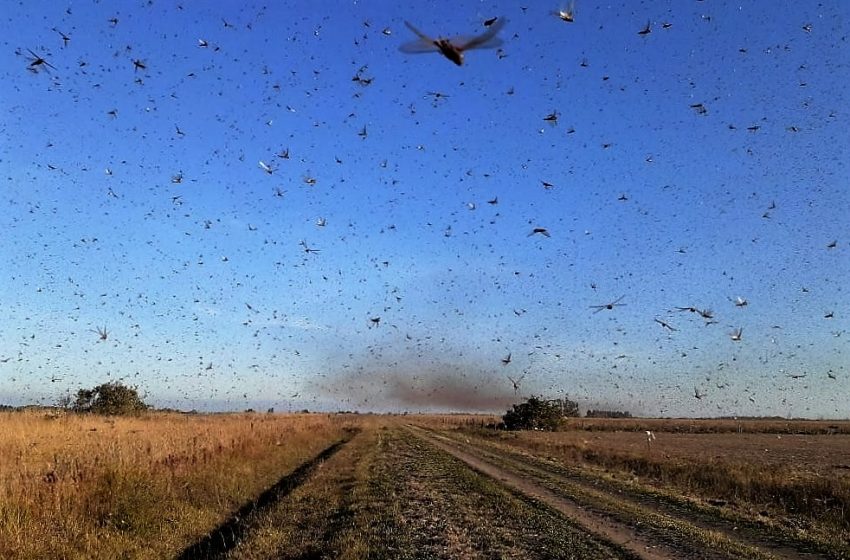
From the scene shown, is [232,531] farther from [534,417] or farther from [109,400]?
[534,417]

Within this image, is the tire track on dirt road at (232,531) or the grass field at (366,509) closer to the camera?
the grass field at (366,509)

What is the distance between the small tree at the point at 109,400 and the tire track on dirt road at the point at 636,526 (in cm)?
5475

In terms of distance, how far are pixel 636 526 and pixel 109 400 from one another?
208 ft

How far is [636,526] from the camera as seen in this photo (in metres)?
12.7

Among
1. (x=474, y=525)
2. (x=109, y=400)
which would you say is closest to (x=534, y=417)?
(x=109, y=400)

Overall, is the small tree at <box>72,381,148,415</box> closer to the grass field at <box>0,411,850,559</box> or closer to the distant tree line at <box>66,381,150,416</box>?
the distant tree line at <box>66,381,150,416</box>

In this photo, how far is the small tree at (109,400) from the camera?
201 ft

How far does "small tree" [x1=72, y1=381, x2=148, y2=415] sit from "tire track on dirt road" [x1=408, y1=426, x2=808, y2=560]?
2156 inches

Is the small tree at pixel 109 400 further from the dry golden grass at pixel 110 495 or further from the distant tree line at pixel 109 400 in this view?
the dry golden grass at pixel 110 495

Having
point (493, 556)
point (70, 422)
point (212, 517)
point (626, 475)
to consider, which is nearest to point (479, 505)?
point (493, 556)

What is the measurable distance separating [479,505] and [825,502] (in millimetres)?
10797

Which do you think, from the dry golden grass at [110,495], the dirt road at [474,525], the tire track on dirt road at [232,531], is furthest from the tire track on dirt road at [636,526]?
the dry golden grass at [110,495]

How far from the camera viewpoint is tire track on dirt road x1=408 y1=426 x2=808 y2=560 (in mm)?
10539

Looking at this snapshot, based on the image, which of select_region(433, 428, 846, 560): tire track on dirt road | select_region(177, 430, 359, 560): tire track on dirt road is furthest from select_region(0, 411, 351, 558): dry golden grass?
select_region(433, 428, 846, 560): tire track on dirt road
